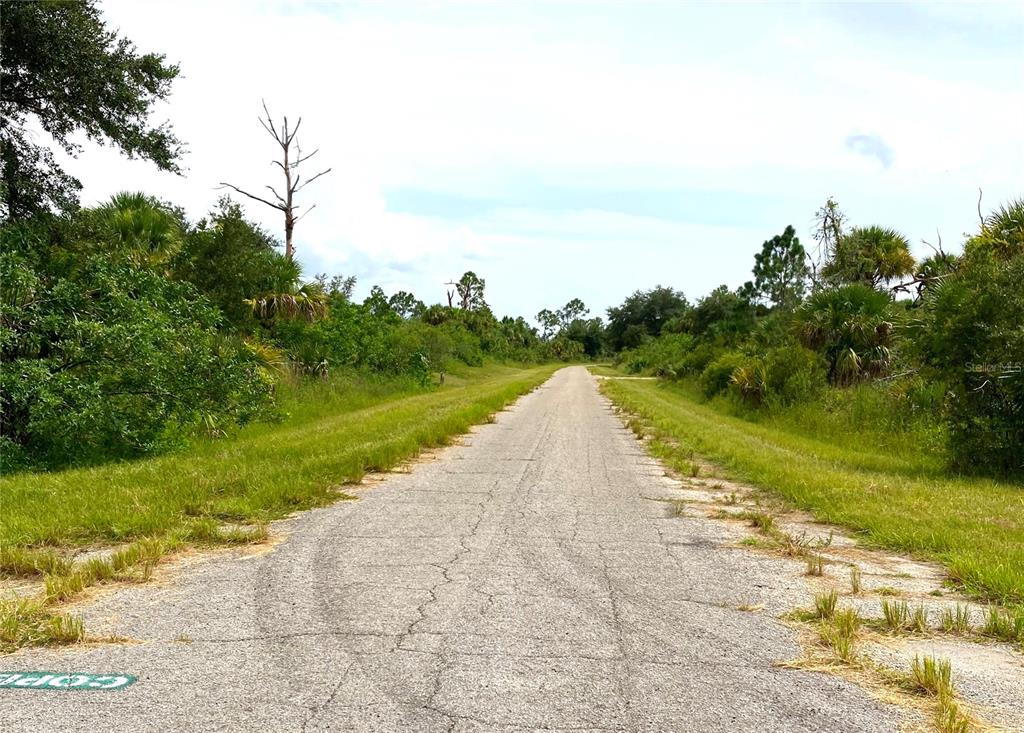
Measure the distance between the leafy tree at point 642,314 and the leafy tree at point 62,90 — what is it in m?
95.4

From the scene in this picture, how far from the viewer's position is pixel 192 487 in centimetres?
852

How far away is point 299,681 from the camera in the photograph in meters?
3.79

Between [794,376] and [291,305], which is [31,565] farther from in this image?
[794,376]

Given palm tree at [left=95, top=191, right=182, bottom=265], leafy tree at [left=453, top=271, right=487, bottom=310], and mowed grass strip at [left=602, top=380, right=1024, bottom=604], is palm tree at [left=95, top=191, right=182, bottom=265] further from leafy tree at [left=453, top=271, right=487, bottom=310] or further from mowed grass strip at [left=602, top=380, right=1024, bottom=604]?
leafy tree at [left=453, top=271, right=487, bottom=310]

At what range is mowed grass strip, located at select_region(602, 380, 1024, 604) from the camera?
20.6 ft

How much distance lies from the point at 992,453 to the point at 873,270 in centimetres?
1492

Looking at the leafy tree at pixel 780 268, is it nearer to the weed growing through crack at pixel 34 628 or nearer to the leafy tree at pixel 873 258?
the leafy tree at pixel 873 258

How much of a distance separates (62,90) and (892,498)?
1289 centimetres

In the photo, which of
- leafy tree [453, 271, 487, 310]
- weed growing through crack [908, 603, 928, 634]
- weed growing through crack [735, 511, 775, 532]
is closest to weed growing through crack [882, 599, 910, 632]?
weed growing through crack [908, 603, 928, 634]

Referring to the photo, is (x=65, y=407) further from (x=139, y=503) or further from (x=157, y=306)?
(x=139, y=503)

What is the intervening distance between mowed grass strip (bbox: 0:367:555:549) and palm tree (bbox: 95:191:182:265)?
731cm

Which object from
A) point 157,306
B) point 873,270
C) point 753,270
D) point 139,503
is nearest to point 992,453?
point 139,503

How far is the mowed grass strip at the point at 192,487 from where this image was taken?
6.88 m

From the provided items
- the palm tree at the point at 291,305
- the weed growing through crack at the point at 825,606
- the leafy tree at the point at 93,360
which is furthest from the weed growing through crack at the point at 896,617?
the palm tree at the point at 291,305
